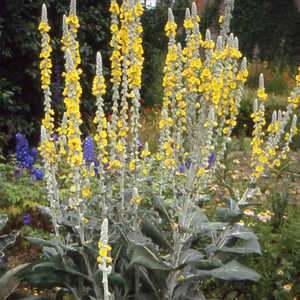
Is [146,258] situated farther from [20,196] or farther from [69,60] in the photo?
[20,196]

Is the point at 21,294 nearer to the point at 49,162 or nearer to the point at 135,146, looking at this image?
the point at 49,162

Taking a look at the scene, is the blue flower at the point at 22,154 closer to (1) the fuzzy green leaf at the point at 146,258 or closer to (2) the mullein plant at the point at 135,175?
(2) the mullein plant at the point at 135,175

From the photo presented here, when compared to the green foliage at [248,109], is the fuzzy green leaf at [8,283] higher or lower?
lower

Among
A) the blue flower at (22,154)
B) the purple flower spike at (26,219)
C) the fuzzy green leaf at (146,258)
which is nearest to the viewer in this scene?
the fuzzy green leaf at (146,258)

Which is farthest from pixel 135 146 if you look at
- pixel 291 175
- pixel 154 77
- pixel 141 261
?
pixel 154 77

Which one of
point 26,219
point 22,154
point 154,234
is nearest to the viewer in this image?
point 154,234

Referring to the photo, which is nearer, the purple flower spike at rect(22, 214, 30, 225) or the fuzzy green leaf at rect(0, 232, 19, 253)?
the fuzzy green leaf at rect(0, 232, 19, 253)

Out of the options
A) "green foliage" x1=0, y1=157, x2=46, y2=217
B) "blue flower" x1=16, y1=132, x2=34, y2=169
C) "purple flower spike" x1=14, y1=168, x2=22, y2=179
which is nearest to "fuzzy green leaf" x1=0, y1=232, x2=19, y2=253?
"green foliage" x1=0, y1=157, x2=46, y2=217

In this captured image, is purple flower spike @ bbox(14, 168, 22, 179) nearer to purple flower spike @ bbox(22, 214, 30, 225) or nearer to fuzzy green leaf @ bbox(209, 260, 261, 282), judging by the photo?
purple flower spike @ bbox(22, 214, 30, 225)

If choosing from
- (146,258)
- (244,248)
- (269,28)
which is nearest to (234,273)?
(244,248)

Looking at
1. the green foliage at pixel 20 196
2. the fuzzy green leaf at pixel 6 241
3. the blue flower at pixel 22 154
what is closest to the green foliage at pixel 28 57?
the blue flower at pixel 22 154

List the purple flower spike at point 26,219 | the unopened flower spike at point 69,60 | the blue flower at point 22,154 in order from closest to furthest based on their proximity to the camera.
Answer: the unopened flower spike at point 69,60 → the purple flower spike at point 26,219 → the blue flower at point 22,154

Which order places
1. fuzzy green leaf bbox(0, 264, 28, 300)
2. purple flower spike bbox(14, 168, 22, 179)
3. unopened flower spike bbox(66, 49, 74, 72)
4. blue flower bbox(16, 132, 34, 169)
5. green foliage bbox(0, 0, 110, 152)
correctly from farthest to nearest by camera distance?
green foliage bbox(0, 0, 110, 152) → blue flower bbox(16, 132, 34, 169) → purple flower spike bbox(14, 168, 22, 179) → fuzzy green leaf bbox(0, 264, 28, 300) → unopened flower spike bbox(66, 49, 74, 72)

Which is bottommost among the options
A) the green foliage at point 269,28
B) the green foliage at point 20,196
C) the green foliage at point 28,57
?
the green foliage at point 20,196
